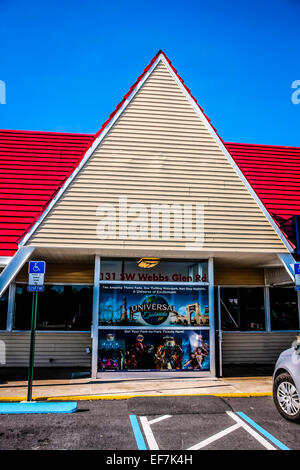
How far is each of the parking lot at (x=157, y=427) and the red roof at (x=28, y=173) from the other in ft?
15.1

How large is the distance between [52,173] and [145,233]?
13.8 ft

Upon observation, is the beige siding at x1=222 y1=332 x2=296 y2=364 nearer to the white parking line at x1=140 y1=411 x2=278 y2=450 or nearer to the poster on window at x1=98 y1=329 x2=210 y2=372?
the poster on window at x1=98 y1=329 x2=210 y2=372

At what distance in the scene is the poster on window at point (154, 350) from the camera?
10.1 metres

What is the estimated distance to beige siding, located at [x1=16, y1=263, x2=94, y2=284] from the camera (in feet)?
39.4

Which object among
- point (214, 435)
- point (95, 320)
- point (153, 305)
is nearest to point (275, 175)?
point (153, 305)

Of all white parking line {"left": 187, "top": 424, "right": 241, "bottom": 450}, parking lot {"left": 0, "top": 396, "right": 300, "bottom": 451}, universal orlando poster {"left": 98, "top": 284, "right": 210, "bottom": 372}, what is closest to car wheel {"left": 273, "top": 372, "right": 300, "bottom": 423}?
parking lot {"left": 0, "top": 396, "right": 300, "bottom": 451}

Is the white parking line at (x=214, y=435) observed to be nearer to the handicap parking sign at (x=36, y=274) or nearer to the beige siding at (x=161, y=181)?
the handicap parking sign at (x=36, y=274)

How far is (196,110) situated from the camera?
10.7 meters

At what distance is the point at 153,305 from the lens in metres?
10.5

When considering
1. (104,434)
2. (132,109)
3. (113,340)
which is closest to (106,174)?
(132,109)

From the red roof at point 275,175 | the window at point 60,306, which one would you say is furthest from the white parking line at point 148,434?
the red roof at point 275,175

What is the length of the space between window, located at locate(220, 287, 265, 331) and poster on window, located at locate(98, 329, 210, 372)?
7.76 feet

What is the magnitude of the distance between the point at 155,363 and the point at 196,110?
714cm

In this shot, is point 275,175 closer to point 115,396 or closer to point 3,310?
point 115,396
